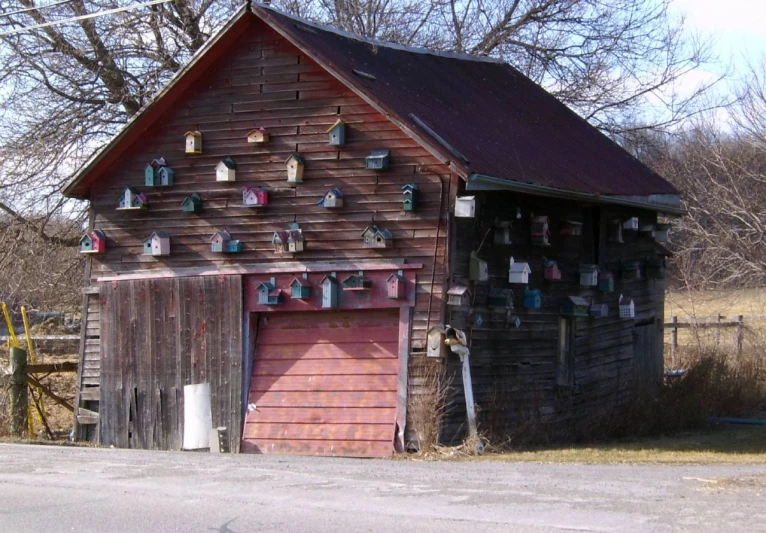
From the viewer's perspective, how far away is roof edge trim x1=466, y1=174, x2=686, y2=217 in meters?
13.7

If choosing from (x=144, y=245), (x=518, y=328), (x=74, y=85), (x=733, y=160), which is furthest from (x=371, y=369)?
(x=733, y=160)

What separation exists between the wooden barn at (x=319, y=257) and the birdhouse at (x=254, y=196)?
2.9 inches

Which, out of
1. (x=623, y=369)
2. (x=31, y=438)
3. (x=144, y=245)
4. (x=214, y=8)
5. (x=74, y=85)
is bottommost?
(x=31, y=438)

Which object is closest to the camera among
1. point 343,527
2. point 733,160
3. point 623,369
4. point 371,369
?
point 343,527

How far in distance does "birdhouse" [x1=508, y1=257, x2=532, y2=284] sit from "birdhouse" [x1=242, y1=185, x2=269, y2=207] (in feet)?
11.8

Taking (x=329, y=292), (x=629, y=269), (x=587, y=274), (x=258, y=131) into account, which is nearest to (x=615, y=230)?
(x=629, y=269)

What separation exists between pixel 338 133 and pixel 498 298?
125 inches

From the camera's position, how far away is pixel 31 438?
1709 cm

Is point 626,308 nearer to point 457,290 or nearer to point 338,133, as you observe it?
point 457,290

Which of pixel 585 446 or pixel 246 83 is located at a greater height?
pixel 246 83

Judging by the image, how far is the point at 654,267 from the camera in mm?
20047

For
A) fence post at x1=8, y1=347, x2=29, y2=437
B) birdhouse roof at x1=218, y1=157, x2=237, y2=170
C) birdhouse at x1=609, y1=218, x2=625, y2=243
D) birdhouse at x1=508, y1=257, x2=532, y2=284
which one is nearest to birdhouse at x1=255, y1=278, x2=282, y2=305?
birdhouse roof at x1=218, y1=157, x2=237, y2=170

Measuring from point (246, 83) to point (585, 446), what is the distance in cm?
705

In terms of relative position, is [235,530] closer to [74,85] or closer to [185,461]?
[185,461]
